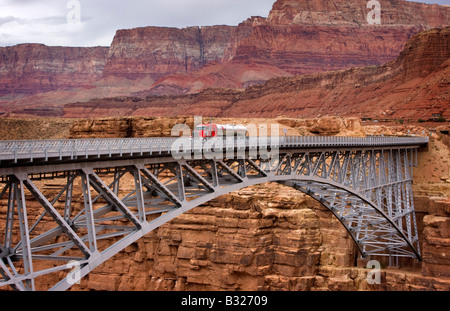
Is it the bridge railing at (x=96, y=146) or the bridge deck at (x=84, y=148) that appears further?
the bridge railing at (x=96, y=146)

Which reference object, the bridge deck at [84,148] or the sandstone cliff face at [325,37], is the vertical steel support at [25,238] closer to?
the bridge deck at [84,148]

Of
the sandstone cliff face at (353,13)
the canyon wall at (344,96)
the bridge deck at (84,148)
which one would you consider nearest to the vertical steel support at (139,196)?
the bridge deck at (84,148)

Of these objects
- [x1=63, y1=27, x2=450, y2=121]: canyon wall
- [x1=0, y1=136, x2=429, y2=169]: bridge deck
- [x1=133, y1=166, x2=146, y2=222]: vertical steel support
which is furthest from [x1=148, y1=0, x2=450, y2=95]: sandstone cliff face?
[x1=133, y1=166, x2=146, y2=222]: vertical steel support

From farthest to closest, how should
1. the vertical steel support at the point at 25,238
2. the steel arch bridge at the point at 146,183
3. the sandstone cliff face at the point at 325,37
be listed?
the sandstone cliff face at the point at 325,37, the steel arch bridge at the point at 146,183, the vertical steel support at the point at 25,238

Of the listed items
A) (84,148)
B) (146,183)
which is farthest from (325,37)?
(84,148)

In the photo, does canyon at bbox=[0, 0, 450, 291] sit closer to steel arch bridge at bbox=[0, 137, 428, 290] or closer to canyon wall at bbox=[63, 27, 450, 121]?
canyon wall at bbox=[63, 27, 450, 121]

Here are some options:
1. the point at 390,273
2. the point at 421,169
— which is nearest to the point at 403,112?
the point at 421,169

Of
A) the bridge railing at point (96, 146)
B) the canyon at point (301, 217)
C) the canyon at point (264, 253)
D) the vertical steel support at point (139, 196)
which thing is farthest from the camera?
the canyon at point (301, 217)

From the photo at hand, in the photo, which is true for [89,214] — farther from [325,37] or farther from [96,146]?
[325,37]

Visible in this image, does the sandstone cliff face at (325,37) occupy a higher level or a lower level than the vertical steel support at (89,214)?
higher
